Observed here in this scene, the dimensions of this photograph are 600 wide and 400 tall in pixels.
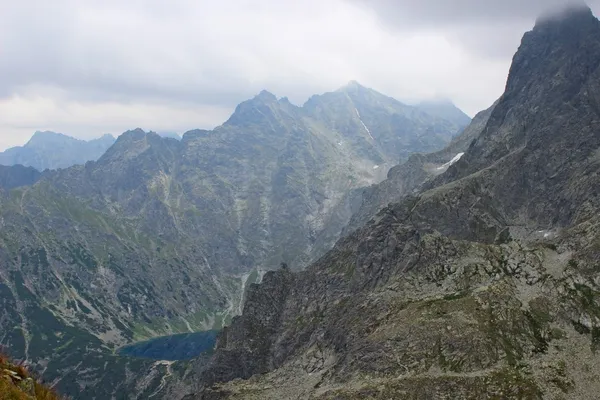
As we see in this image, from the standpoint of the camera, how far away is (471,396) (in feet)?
404

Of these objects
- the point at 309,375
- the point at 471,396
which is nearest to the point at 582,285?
the point at 471,396

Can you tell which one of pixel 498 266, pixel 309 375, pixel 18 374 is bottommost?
pixel 309 375

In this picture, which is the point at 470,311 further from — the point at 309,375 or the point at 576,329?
the point at 309,375

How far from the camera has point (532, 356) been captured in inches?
5335

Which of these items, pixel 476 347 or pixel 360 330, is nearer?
pixel 476 347

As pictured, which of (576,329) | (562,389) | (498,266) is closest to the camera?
(562,389)

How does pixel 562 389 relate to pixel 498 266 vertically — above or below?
below

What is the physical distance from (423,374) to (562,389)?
3140 centimetres

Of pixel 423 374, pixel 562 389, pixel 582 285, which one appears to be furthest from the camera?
pixel 582 285

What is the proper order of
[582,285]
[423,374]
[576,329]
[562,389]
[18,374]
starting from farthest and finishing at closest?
[582,285]
[576,329]
[423,374]
[562,389]
[18,374]

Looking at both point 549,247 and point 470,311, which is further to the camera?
point 549,247

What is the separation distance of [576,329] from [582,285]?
18.1m

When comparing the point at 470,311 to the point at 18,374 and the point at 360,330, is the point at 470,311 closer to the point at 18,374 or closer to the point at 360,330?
the point at 360,330

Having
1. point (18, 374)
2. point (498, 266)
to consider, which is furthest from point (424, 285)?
point (18, 374)
